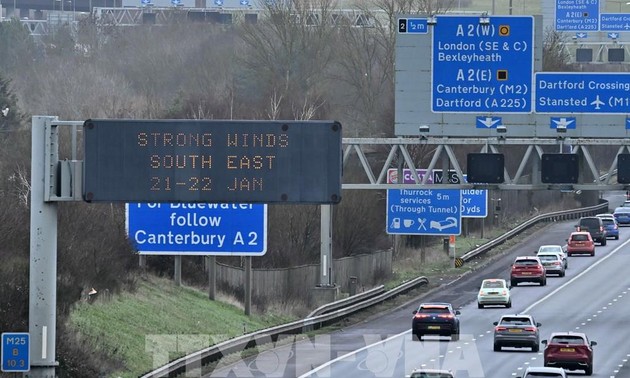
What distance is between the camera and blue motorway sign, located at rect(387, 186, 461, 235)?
64.9 metres

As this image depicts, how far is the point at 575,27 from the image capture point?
108 metres

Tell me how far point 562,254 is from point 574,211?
2919 centimetres

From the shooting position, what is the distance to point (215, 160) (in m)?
28.8

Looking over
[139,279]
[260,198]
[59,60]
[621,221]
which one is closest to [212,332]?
[139,279]

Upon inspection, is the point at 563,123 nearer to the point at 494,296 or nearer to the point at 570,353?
the point at 570,353

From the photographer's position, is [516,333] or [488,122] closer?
[488,122]

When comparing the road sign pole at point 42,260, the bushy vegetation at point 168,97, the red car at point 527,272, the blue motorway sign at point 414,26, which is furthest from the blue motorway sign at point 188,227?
the red car at point 527,272

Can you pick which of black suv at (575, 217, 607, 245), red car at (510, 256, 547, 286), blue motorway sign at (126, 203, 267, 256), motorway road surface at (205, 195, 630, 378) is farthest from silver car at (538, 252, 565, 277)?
blue motorway sign at (126, 203, 267, 256)

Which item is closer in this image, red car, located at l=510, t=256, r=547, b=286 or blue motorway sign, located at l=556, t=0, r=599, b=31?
red car, located at l=510, t=256, r=547, b=286

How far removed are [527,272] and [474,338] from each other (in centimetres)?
1969

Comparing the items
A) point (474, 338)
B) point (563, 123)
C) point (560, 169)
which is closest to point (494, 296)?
point (474, 338)

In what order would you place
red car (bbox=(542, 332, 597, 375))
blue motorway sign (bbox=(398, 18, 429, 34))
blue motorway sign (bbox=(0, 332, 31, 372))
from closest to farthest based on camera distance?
blue motorway sign (bbox=(0, 332, 31, 372)) < red car (bbox=(542, 332, 597, 375)) < blue motorway sign (bbox=(398, 18, 429, 34))

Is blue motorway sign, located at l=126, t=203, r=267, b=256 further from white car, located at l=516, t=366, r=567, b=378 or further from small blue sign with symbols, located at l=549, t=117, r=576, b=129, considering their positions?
white car, located at l=516, t=366, r=567, b=378

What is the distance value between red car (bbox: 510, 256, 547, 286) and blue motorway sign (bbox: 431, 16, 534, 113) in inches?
1085
